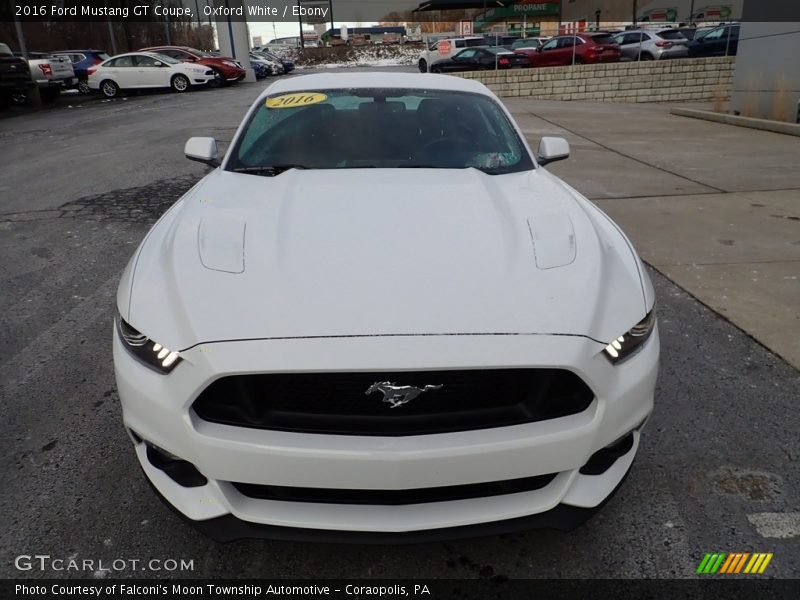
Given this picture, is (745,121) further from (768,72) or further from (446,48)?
(446,48)

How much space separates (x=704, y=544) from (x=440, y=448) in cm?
107

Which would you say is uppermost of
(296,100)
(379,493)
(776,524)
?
(296,100)

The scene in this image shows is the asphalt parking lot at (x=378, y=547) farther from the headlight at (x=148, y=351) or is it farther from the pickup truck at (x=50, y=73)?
the pickup truck at (x=50, y=73)

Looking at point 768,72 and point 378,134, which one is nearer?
point 378,134

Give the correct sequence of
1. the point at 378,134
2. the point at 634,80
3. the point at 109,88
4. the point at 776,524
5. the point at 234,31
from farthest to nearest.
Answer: the point at 234,31, the point at 109,88, the point at 634,80, the point at 378,134, the point at 776,524

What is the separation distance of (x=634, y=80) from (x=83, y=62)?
71.1 feet

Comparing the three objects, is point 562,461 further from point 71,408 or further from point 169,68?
point 169,68

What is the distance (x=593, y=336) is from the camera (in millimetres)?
1741

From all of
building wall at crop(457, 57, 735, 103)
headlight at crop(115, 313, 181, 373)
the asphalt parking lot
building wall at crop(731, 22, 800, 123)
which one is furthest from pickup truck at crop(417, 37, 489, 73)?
headlight at crop(115, 313, 181, 373)

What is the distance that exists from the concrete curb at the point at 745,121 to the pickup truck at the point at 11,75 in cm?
1774

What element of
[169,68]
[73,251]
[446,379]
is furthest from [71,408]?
[169,68]

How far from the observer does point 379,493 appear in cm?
168

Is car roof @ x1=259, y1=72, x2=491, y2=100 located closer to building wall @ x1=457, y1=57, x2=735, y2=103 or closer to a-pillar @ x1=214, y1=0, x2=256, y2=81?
building wall @ x1=457, y1=57, x2=735, y2=103

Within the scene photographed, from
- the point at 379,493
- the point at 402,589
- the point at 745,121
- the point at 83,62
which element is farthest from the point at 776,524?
the point at 83,62
